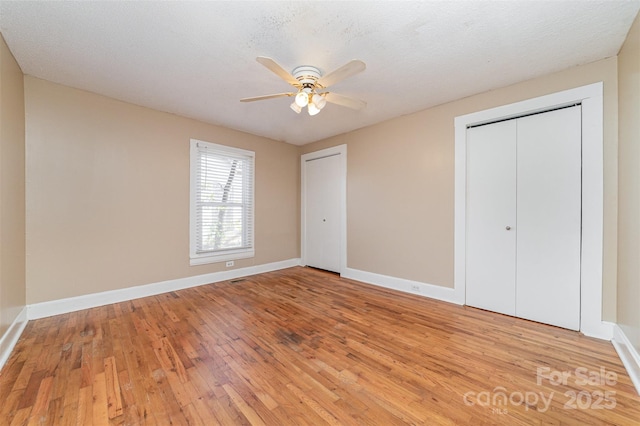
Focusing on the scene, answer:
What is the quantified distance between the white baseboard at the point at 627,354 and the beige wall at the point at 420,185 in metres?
0.19

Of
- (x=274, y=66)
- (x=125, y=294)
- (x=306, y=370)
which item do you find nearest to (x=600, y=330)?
(x=306, y=370)

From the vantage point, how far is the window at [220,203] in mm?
3951

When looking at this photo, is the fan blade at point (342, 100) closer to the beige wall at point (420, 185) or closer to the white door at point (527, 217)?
the beige wall at point (420, 185)

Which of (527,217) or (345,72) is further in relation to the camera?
(527,217)

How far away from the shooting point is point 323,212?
498 cm

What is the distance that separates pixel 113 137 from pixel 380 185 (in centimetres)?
373

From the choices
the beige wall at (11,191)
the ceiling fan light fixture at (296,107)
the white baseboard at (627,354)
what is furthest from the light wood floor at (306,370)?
the ceiling fan light fixture at (296,107)

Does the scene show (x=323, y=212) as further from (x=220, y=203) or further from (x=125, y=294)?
(x=125, y=294)

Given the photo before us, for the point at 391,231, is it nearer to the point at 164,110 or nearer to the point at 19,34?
the point at 164,110

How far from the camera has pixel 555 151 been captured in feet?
8.41

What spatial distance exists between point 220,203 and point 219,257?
908 millimetres

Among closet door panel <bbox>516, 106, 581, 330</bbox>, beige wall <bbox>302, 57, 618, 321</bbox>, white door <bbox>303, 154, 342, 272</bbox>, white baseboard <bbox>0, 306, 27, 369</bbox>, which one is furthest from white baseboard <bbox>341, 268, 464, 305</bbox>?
white baseboard <bbox>0, 306, 27, 369</bbox>

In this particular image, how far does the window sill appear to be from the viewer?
12.9 feet

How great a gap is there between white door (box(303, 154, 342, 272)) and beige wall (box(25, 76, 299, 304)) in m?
1.77
